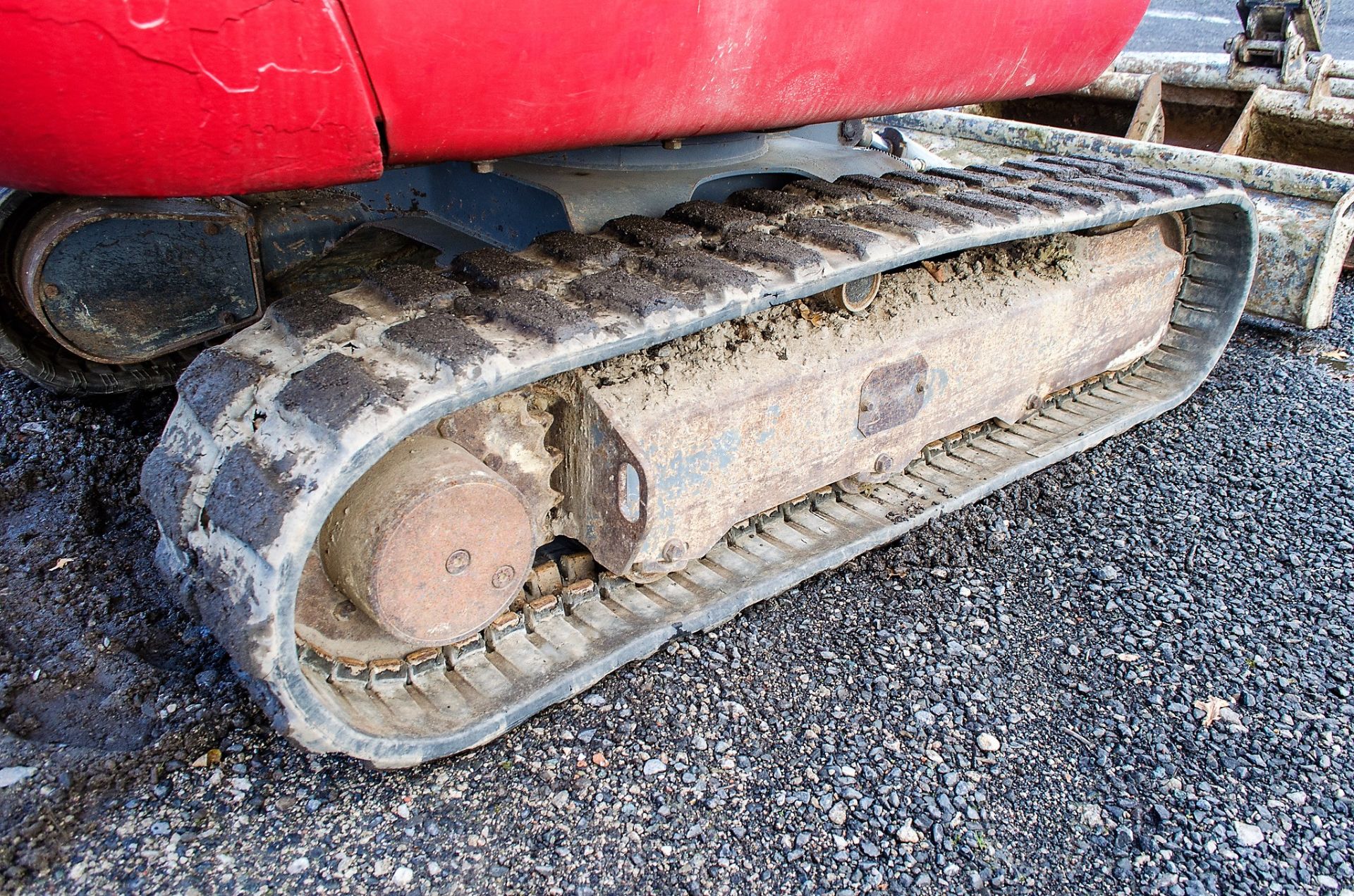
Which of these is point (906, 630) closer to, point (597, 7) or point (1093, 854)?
point (1093, 854)

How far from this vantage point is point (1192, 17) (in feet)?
33.0

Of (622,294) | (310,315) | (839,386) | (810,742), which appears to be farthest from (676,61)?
(810,742)

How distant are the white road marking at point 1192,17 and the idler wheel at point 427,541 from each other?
34.7 feet

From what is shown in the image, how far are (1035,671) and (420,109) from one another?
1.47 m

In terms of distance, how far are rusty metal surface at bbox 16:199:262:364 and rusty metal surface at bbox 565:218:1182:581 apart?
2.99 ft

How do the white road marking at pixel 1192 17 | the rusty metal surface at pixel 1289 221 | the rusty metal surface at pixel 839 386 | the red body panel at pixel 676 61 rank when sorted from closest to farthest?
1. the red body panel at pixel 676 61
2. the rusty metal surface at pixel 839 386
3. the rusty metal surface at pixel 1289 221
4. the white road marking at pixel 1192 17

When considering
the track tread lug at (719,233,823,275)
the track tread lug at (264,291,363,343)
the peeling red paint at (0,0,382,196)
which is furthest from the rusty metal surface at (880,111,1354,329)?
the peeling red paint at (0,0,382,196)

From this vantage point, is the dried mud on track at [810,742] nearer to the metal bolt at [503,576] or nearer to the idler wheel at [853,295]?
the metal bolt at [503,576]

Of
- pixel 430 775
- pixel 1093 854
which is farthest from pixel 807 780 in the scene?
pixel 430 775

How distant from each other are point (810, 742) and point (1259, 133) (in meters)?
3.80

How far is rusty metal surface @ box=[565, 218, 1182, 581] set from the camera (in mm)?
1740

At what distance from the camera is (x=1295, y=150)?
164 inches

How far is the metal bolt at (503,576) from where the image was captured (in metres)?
1.59

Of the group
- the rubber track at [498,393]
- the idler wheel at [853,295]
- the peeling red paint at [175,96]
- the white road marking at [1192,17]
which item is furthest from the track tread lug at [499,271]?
the white road marking at [1192,17]
